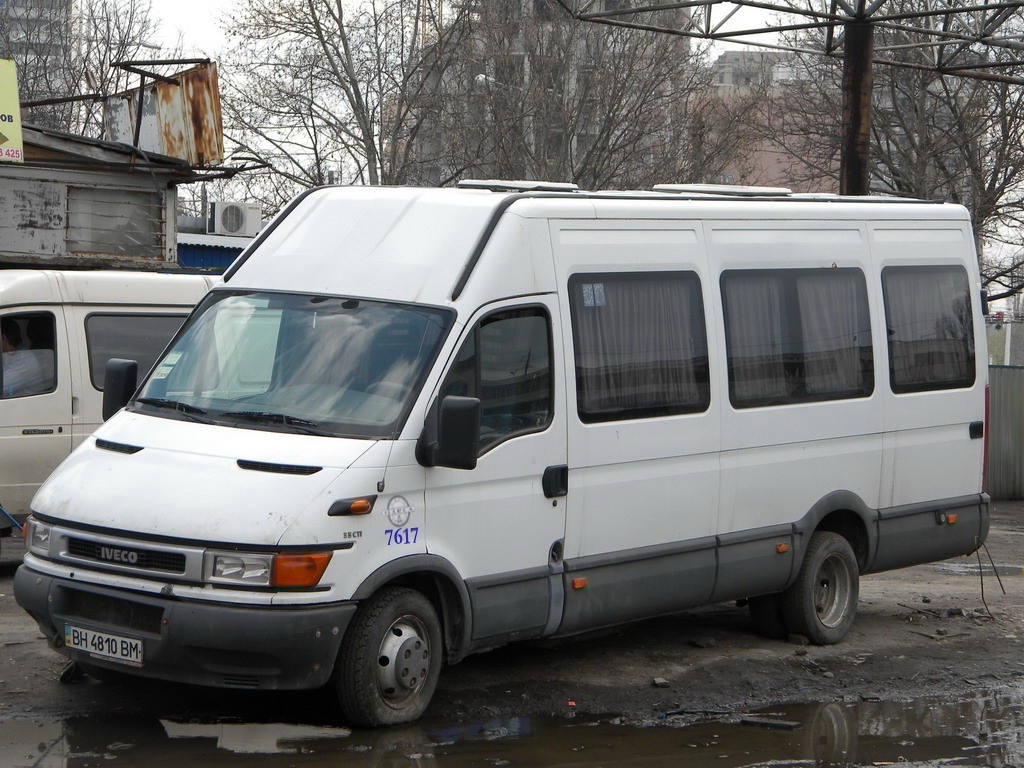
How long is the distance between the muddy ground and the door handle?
3.55 feet

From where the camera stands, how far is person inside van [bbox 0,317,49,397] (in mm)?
10047

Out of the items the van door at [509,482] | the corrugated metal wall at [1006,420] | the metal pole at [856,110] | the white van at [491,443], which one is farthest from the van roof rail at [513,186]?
the corrugated metal wall at [1006,420]

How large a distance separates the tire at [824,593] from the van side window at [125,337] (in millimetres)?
5221

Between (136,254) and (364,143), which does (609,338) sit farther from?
(364,143)

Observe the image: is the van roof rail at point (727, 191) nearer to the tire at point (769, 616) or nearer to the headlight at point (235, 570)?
the tire at point (769, 616)

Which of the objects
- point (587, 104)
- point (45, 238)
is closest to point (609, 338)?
point (45, 238)

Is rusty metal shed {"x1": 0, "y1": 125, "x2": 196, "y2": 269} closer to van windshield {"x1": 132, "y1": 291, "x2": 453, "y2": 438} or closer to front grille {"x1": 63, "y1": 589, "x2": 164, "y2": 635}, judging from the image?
van windshield {"x1": 132, "y1": 291, "x2": 453, "y2": 438}

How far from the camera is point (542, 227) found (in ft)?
22.8

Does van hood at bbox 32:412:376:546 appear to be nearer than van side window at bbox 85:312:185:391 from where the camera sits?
Yes

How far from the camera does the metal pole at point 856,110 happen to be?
543 inches

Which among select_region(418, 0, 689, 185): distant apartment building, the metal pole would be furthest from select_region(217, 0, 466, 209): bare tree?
the metal pole

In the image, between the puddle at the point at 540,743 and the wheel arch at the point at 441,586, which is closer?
the puddle at the point at 540,743

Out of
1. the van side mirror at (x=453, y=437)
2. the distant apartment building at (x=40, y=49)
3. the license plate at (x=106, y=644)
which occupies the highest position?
the distant apartment building at (x=40, y=49)

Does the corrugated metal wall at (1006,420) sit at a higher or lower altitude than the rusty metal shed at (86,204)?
lower
